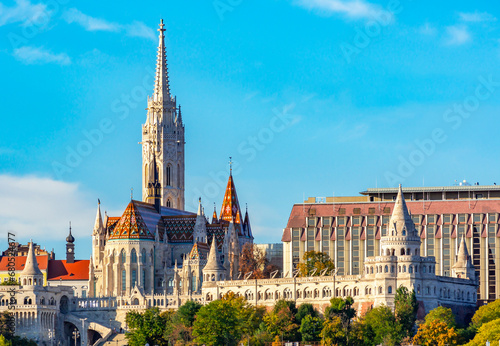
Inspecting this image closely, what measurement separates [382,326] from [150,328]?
3453cm

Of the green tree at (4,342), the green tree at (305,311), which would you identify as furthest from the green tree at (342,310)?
the green tree at (4,342)

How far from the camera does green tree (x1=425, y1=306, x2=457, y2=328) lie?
514 ft

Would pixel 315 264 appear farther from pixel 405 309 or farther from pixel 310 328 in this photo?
pixel 405 309

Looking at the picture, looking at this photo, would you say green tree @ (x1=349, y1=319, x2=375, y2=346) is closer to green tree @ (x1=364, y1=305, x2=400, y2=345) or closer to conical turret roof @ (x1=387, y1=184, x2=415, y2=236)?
green tree @ (x1=364, y1=305, x2=400, y2=345)

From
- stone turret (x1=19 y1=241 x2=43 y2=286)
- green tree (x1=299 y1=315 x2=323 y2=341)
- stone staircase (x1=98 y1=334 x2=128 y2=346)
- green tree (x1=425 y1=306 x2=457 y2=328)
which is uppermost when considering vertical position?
stone turret (x1=19 y1=241 x2=43 y2=286)

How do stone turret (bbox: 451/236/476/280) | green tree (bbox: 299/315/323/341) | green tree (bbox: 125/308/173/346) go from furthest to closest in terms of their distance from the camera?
1. stone turret (bbox: 451/236/476/280)
2. green tree (bbox: 125/308/173/346)
3. green tree (bbox: 299/315/323/341)

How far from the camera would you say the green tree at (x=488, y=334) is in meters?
144

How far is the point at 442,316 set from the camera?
158 m

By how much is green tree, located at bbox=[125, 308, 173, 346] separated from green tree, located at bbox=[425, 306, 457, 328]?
34058 millimetres

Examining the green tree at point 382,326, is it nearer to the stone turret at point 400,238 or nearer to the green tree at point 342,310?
the green tree at point 342,310

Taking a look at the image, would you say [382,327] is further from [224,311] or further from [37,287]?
[37,287]

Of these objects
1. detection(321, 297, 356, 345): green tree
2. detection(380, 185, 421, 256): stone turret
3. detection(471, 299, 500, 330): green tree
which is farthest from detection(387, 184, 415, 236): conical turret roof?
detection(471, 299, 500, 330): green tree

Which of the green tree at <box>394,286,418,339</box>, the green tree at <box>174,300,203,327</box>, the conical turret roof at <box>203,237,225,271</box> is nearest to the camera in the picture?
the green tree at <box>394,286,418,339</box>

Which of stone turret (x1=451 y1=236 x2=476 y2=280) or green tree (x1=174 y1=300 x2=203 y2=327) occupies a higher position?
stone turret (x1=451 y1=236 x2=476 y2=280)
